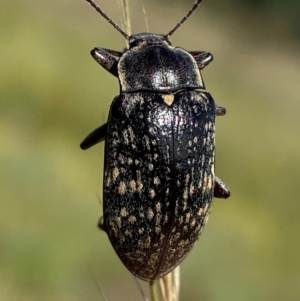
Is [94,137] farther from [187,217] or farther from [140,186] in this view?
[187,217]

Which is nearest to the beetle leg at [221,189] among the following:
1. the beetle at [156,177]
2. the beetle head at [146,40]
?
the beetle at [156,177]

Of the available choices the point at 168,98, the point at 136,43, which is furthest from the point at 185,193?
the point at 136,43

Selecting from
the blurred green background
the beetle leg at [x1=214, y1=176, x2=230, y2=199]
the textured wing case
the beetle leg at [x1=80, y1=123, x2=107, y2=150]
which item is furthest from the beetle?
the blurred green background

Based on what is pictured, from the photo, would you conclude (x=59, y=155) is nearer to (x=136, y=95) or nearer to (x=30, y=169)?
(x=30, y=169)

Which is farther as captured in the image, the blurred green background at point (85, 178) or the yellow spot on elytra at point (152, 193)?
the blurred green background at point (85, 178)

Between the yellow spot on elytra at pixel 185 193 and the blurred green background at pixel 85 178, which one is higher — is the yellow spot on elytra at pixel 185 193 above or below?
above

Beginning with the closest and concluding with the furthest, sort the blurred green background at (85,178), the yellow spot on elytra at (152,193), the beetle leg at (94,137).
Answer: the yellow spot on elytra at (152,193) → the beetle leg at (94,137) → the blurred green background at (85,178)

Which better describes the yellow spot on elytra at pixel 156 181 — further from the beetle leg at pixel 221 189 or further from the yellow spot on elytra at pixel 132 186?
the beetle leg at pixel 221 189
